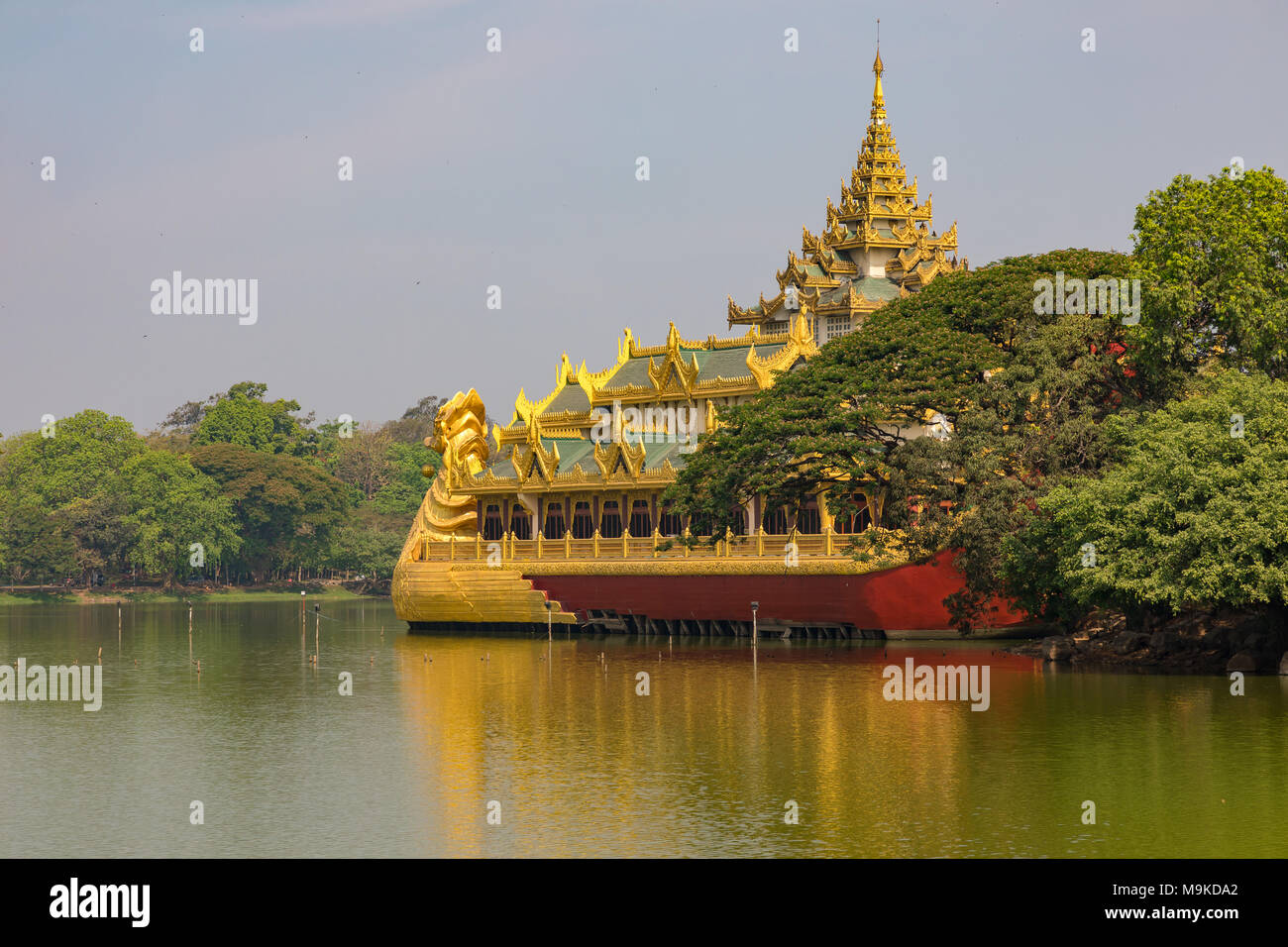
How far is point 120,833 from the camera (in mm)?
26750

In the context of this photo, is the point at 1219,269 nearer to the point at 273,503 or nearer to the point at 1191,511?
the point at 1191,511

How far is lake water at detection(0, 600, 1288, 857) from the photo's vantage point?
84.4 feet

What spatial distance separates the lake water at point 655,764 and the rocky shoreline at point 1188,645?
133 centimetres

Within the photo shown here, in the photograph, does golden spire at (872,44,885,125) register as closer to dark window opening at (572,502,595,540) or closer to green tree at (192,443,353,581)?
dark window opening at (572,502,595,540)

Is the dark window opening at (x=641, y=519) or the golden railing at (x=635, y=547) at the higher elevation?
the dark window opening at (x=641, y=519)

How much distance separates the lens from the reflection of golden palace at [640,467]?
60562mm

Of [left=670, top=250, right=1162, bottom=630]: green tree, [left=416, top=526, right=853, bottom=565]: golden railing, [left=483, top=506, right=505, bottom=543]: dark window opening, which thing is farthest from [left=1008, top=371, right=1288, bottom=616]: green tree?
[left=483, top=506, right=505, bottom=543]: dark window opening

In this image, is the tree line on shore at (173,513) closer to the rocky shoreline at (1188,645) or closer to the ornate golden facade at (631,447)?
the ornate golden facade at (631,447)

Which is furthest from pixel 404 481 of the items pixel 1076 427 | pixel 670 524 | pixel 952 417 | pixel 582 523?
pixel 1076 427

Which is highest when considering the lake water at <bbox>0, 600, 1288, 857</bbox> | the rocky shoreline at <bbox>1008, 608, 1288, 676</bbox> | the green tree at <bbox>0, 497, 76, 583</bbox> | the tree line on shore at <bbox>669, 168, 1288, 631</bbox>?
the tree line on shore at <bbox>669, 168, 1288, 631</bbox>

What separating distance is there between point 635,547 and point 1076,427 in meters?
19.8

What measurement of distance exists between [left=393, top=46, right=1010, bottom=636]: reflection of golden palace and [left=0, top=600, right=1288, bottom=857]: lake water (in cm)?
941

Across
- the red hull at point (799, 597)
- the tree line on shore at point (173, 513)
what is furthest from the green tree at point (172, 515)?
the red hull at point (799, 597)

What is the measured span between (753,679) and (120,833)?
2117cm
